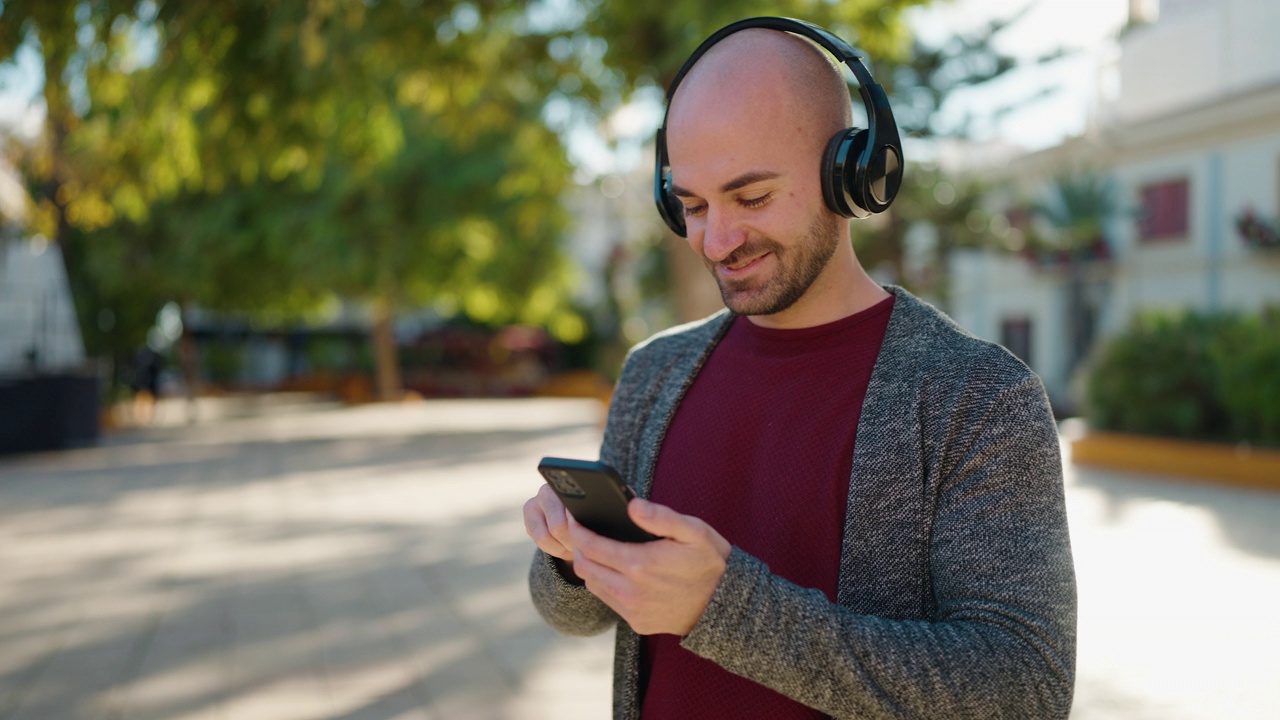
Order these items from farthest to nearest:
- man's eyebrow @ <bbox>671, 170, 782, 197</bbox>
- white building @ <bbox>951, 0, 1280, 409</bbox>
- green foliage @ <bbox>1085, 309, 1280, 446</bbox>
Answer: white building @ <bbox>951, 0, 1280, 409</bbox>, green foliage @ <bbox>1085, 309, 1280, 446</bbox>, man's eyebrow @ <bbox>671, 170, 782, 197</bbox>

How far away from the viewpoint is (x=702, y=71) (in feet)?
5.57

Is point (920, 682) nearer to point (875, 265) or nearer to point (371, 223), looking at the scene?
point (371, 223)

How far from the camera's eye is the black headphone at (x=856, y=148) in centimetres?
170

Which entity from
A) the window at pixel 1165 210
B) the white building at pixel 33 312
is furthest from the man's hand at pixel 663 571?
the window at pixel 1165 210

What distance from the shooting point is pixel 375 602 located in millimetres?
6082

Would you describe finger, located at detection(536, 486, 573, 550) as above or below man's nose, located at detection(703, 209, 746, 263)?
below

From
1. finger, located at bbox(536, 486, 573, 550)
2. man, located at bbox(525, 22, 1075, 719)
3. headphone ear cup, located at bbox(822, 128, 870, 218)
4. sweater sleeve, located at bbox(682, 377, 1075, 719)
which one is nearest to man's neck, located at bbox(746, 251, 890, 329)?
man, located at bbox(525, 22, 1075, 719)

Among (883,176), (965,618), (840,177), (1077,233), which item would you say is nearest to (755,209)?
(840,177)

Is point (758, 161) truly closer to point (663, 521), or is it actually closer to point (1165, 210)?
point (663, 521)

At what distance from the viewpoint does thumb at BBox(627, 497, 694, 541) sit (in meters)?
1.26

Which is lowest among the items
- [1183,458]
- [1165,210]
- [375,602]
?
[1183,458]

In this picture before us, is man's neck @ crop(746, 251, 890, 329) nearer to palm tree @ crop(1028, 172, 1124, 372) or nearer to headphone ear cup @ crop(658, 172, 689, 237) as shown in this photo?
headphone ear cup @ crop(658, 172, 689, 237)

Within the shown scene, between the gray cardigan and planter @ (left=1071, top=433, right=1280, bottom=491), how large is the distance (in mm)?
10431

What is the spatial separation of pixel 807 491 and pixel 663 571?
43cm
